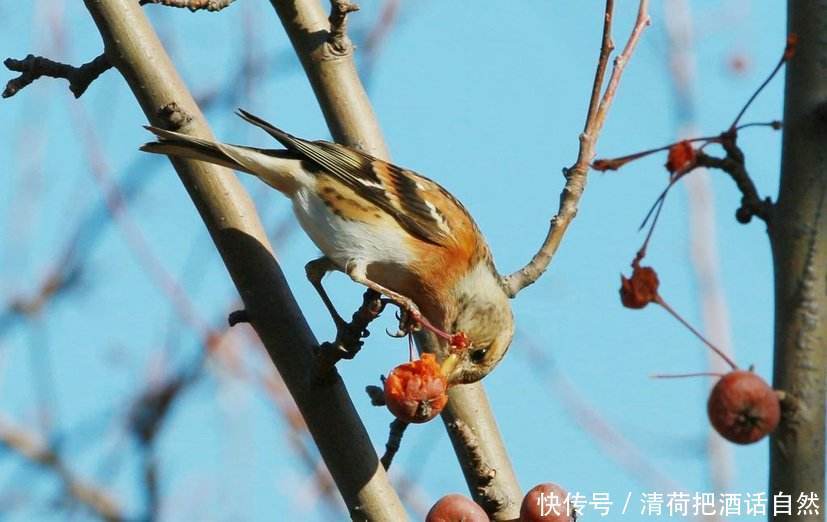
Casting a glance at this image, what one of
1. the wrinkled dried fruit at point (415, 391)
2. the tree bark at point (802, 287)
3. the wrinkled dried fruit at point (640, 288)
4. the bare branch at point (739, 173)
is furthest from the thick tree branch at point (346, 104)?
the tree bark at point (802, 287)

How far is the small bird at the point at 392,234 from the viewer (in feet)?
13.2

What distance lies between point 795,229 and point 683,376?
382mm

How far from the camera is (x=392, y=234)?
4.27 m

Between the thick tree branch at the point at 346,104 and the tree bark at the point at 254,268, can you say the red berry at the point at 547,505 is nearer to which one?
the tree bark at the point at 254,268

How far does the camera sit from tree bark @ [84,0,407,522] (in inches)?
117

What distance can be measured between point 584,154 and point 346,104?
47.6 inches

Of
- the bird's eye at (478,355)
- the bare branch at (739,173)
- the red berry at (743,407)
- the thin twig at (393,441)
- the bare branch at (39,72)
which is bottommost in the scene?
the red berry at (743,407)

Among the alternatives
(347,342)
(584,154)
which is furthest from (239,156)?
(584,154)

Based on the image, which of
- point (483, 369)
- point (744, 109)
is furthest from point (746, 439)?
point (483, 369)

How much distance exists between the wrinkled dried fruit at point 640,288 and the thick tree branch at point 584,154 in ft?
1.36

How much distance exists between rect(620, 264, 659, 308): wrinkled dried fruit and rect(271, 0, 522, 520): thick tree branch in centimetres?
113

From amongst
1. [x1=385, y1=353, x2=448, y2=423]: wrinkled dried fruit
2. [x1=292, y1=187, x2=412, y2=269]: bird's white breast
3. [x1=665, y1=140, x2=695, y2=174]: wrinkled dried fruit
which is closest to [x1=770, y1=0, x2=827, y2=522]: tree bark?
[x1=665, y1=140, x2=695, y2=174]: wrinkled dried fruit

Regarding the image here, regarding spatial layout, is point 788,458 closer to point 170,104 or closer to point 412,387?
point 412,387

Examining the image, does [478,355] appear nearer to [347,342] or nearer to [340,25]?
[347,342]
